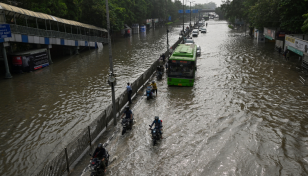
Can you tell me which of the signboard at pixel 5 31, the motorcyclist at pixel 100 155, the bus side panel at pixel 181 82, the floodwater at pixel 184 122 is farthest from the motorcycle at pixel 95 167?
the signboard at pixel 5 31

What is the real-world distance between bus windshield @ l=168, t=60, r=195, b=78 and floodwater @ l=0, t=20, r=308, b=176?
1248 mm

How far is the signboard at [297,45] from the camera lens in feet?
76.5

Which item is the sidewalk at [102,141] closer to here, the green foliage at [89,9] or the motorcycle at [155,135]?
the motorcycle at [155,135]

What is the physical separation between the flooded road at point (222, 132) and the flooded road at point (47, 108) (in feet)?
9.98

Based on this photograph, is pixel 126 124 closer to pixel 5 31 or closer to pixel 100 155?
pixel 100 155

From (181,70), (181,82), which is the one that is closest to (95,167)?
(181,82)

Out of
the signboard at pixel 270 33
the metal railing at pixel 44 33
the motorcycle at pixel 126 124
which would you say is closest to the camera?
the motorcycle at pixel 126 124

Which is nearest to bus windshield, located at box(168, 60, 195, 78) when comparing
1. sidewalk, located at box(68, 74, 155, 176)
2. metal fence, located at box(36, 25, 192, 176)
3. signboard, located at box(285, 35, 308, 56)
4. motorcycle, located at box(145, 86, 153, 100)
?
motorcycle, located at box(145, 86, 153, 100)

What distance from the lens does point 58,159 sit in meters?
8.53

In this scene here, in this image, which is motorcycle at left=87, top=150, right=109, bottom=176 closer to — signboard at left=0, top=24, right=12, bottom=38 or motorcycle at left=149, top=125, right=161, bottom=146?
→ motorcycle at left=149, top=125, right=161, bottom=146

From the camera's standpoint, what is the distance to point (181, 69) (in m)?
19.9

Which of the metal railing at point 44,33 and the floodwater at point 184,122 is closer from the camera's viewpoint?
the floodwater at point 184,122

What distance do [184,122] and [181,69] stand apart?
7298 mm

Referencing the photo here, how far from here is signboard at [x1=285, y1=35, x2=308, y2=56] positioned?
23.3 metres
